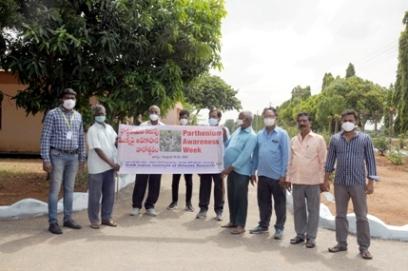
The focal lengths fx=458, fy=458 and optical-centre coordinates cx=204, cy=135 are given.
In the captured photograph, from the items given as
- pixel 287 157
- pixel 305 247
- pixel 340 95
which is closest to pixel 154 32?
pixel 287 157

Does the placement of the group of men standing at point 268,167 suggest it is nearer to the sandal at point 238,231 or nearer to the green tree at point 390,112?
the sandal at point 238,231

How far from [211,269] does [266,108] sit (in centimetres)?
250

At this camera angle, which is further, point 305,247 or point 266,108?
point 266,108

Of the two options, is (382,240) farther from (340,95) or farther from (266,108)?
(340,95)

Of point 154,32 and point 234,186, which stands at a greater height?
point 154,32

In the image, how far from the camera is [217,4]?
10.3 meters

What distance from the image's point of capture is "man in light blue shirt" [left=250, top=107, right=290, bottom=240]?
6.21m

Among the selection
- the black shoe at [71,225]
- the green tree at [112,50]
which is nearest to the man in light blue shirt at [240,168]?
the black shoe at [71,225]

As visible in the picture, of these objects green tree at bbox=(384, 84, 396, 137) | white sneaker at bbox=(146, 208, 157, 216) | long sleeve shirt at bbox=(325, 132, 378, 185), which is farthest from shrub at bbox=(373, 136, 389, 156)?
long sleeve shirt at bbox=(325, 132, 378, 185)

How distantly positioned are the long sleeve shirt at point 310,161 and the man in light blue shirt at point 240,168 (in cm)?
75

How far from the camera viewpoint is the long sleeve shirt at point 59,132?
616 centimetres

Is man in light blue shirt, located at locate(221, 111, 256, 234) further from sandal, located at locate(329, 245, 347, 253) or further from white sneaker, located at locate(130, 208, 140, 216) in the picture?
white sneaker, located at locate(130, 208, 140, 216)

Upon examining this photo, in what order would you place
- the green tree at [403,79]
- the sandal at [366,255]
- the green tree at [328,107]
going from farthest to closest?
the green tree at [328,107] → the green tree at [403,79] → the sandal at [366,255]

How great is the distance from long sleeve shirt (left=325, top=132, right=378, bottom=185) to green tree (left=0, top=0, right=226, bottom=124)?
4.41 m
